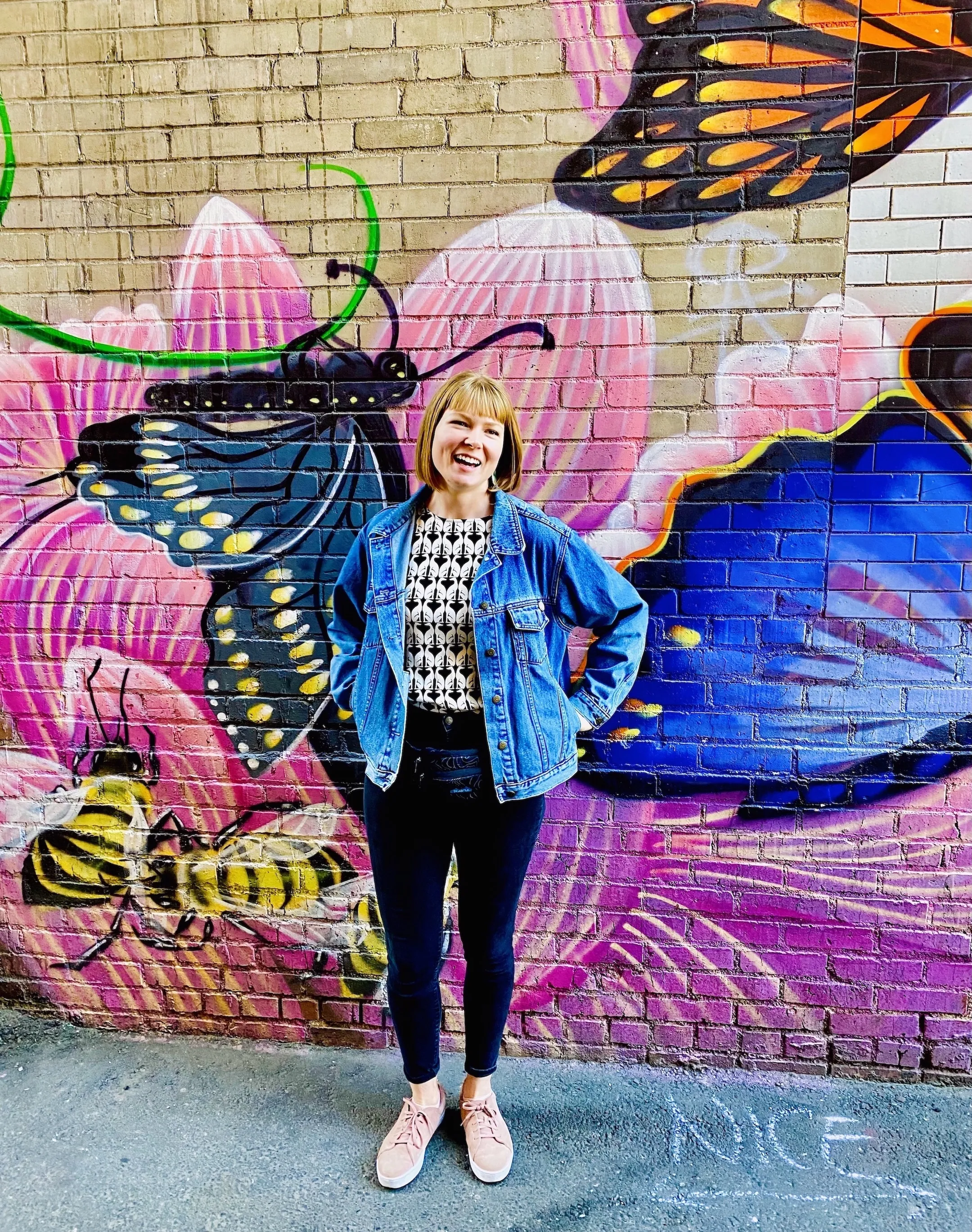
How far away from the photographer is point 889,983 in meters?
2.57

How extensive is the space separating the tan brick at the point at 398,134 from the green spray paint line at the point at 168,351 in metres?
0.10

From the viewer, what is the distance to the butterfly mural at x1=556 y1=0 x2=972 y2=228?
7.41ft

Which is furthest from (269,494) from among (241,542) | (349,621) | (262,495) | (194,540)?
(349,621)

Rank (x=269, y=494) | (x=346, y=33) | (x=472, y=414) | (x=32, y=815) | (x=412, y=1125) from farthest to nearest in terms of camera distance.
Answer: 1. (x=32, y=815)
2. (x=269, y=494)
3. (x=346, y=33)
4. (x=412, y=1125)
5. (x=472, y=414)

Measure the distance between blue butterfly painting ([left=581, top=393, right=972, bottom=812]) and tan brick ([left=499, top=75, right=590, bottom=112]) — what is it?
113 centimetres

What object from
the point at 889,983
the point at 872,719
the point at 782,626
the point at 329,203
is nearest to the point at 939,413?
the point at 782,626

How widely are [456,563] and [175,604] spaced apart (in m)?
1.15

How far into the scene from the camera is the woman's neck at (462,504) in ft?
6.82

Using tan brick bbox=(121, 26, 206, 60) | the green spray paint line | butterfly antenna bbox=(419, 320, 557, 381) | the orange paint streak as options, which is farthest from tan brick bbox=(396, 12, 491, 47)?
the orange paint streak

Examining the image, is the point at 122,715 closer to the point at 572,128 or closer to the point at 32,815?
the point at 32,815

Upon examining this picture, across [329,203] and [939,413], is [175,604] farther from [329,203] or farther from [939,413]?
[939,413]

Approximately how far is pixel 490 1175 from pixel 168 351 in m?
2.54

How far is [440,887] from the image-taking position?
2.21 metres

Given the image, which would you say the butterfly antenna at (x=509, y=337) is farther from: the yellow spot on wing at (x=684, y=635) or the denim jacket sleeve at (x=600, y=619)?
the yellow spot on wing at (x=684, y=635)
